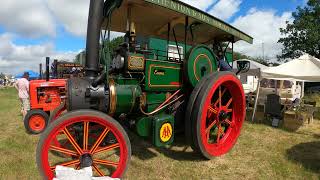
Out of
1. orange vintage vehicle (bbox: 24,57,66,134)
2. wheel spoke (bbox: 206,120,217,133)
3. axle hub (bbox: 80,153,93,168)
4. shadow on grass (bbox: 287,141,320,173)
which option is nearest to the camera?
axle hub (bbox: 80,153,93,168)

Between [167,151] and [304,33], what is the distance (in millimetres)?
22671

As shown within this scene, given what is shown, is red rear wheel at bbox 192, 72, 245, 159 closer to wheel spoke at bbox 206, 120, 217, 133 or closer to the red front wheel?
wheel spoke at bbox 206, 120, 217, 133

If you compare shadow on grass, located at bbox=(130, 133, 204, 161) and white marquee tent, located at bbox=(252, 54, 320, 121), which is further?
white marquee tent, located at bbox=(252, 54, 320, 121)

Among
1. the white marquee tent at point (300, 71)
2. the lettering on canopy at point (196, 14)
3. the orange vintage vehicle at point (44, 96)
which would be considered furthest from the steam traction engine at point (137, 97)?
the white marquee tent at point (300, 71)

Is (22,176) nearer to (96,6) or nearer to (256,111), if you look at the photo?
(96,6)

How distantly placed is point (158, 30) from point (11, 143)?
126 inches

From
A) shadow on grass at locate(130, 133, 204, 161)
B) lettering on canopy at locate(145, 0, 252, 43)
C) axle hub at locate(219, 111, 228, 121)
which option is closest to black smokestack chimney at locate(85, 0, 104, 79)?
lettering on canopy at locate(145, 0, 252, 43)

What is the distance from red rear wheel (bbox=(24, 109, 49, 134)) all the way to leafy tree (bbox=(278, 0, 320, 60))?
70.4ft

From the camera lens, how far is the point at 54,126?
9.10ft

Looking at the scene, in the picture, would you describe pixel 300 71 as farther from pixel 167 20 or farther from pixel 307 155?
pixel 167 20

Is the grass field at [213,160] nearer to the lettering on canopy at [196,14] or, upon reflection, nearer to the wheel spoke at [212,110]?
the wheel spoke at [212,110]

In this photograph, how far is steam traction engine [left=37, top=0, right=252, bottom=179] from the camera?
9.80ft

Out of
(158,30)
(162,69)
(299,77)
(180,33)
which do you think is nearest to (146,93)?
(162,69)

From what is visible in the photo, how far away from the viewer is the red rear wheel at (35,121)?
6.11 meters
